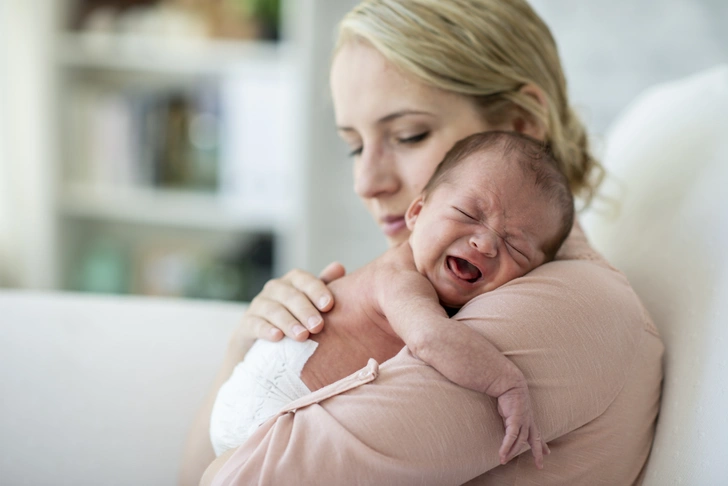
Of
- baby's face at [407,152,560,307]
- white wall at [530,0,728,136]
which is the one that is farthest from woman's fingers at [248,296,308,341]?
white wall at [530,0,728,136]

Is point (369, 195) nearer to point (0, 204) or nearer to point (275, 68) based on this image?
point (275, 68)

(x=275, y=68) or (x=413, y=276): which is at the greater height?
(x=275, y=68)

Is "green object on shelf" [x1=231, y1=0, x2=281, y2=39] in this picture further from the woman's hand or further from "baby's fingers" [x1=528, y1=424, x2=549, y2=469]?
"baby's fingers" [x1=528, y1=424, x2=549, y2=469]

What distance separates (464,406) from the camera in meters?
0.68

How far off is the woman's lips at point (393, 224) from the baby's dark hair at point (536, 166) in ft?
0.75

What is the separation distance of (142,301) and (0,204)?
1.81 m

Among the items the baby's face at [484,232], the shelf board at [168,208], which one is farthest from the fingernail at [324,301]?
the shelf board at [168,208]

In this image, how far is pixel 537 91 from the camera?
115 cm

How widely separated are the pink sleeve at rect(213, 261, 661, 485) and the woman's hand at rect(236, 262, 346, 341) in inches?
7.9

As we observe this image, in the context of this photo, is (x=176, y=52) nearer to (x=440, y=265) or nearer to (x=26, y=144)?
(x=26, y=144)

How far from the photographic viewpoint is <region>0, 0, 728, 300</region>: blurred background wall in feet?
8.54

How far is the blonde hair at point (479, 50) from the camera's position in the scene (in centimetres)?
109

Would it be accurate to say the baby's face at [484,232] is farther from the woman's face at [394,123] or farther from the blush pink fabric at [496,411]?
the woman's face at [394,123]

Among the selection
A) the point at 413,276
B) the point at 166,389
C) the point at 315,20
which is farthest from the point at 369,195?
the point at 315,20
